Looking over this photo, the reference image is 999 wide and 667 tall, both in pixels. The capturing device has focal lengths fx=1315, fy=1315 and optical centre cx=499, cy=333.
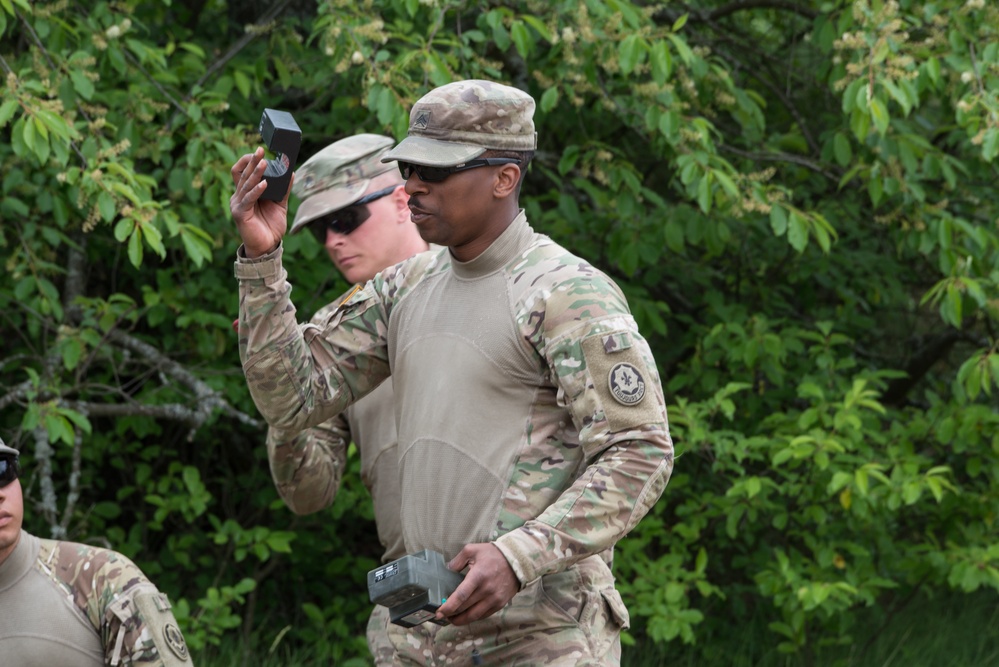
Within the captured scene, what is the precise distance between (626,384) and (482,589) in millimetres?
397

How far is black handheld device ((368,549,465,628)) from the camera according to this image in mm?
1976

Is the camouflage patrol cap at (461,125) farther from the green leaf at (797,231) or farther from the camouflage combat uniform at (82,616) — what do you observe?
the green leaf at (797,231)

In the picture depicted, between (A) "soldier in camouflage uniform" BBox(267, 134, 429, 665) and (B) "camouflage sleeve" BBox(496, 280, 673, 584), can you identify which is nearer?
(B) "camouflage sleeve" BBox(496, 280, 673, 584)

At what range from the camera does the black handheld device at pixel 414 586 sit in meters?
1.98

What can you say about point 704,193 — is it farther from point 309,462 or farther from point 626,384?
point 626,384

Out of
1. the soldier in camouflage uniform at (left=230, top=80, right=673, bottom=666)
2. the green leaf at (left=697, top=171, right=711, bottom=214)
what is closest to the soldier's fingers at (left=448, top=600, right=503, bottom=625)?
the soldier in camouflage uniform at (left=230, top=80, right=673, bottom=666)

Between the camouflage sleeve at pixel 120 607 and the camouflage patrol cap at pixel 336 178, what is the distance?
0.91m

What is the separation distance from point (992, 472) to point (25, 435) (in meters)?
3.88

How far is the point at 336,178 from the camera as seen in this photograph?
323 cm

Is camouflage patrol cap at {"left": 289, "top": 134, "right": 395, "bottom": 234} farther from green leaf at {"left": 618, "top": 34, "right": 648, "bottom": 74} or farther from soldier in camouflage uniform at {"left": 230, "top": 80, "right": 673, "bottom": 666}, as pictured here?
green leaf at {"left": 618, "top": 34, "right": 648, "bottom": 74}

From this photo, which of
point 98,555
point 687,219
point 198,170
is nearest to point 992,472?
point 687,219

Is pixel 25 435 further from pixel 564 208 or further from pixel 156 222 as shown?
pixel 564 208

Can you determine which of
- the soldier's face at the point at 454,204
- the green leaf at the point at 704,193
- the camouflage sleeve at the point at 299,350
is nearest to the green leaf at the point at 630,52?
the green leaf at the point at 704,193

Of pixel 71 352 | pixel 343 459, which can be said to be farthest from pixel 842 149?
Answer: pixel 71 352
